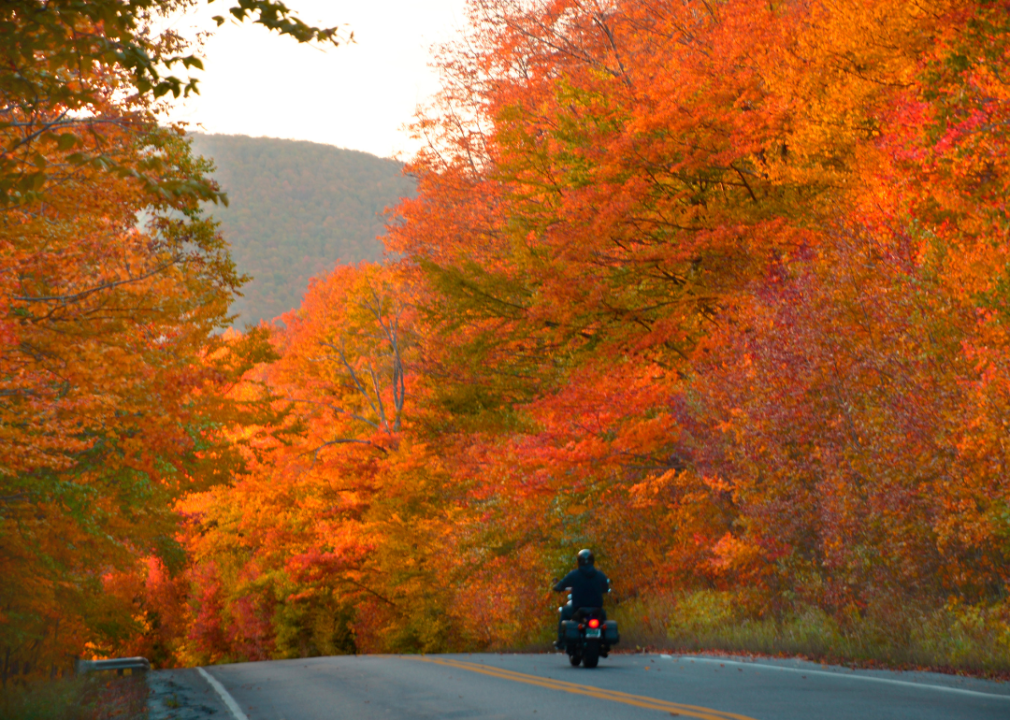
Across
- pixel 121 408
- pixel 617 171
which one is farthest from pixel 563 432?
pixel 121 408

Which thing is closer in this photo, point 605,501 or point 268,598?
point 605,501

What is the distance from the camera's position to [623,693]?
34.5 feet

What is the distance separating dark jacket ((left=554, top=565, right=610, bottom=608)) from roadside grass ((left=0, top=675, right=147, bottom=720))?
20.6 ft

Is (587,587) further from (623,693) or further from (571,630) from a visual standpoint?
(623,693)

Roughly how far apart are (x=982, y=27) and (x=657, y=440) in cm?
922

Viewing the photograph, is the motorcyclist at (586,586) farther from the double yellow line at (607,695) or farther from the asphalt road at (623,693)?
the double yellow line at (607,695)

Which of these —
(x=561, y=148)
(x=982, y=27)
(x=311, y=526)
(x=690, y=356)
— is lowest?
(x=311, y=526)

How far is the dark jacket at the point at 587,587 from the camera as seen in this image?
1440cm

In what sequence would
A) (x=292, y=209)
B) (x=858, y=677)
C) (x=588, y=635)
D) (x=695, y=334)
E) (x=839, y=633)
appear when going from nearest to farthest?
1. (x=858, y=677)
2. (x=588, y=635)
3. (x=839, y=633)
4. (x=695, y=334)
5. (x=292, y=209)

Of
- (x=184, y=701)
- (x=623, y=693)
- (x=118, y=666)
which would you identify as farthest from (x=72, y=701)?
(x=623, y=693)

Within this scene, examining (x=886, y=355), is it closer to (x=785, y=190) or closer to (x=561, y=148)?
(x=785, y=190)

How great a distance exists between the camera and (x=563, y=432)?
2014 centimetres

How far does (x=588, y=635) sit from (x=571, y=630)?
1.09 feet

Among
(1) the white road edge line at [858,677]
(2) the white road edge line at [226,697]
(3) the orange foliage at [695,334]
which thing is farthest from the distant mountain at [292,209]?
(1) the white road edge line at [858,677]
